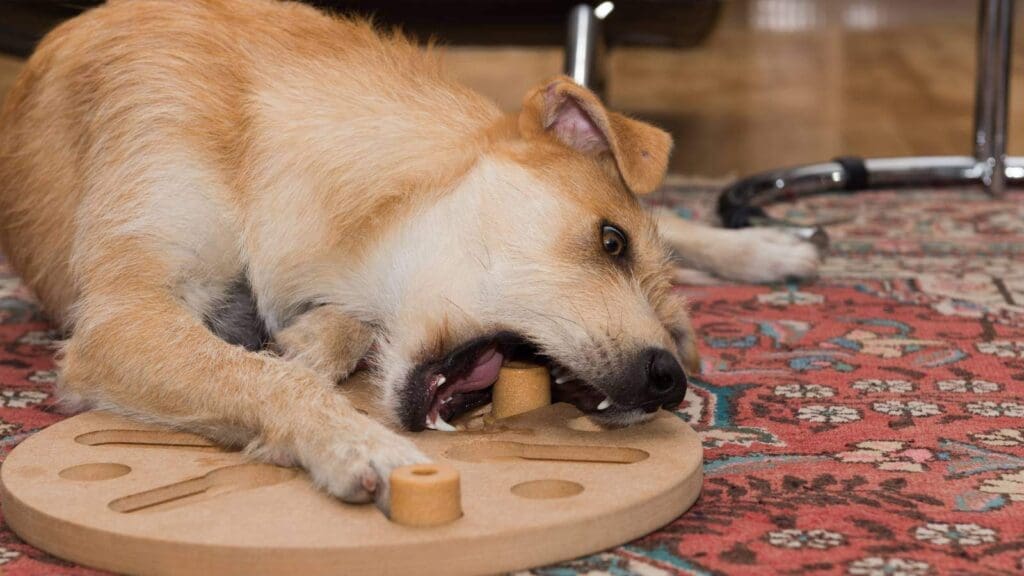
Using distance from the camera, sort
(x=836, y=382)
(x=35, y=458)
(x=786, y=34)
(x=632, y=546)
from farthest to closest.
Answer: (x=786, y=34), (x=836, y=382), (x=35, y=458), (x=632, y=546)

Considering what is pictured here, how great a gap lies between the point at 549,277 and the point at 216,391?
0.49m

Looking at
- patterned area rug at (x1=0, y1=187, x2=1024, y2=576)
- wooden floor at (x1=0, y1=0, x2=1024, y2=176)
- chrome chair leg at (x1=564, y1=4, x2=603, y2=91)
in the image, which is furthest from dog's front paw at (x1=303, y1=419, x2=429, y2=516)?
wooden floor at (x1=0, y1=0, x2=1024, y2=176)

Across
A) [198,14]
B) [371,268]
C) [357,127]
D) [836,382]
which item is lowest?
[836,382]

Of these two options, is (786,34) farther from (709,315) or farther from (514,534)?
(514,534)

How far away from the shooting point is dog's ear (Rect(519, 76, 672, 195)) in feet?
6.27

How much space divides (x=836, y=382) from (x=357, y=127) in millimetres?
907

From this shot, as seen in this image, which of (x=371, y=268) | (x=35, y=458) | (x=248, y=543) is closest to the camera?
(x=248, y=543)

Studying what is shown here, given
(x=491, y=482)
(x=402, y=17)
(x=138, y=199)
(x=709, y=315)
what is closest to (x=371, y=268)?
(x=138, y=199)

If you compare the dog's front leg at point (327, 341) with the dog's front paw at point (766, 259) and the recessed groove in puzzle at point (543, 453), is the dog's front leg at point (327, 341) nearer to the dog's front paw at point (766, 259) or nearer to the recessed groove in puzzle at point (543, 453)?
the recessed groove in puzzle at point (543, 453)

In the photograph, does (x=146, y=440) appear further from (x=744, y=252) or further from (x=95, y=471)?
(x=744, y=252)

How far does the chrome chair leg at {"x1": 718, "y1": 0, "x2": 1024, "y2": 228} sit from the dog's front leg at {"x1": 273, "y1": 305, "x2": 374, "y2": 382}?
191 cm

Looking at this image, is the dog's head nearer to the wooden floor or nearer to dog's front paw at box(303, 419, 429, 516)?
dog's front paw at box(303, 419, 429, 516)

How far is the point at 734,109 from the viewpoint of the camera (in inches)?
239

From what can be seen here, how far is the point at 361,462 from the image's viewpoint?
1.48m
